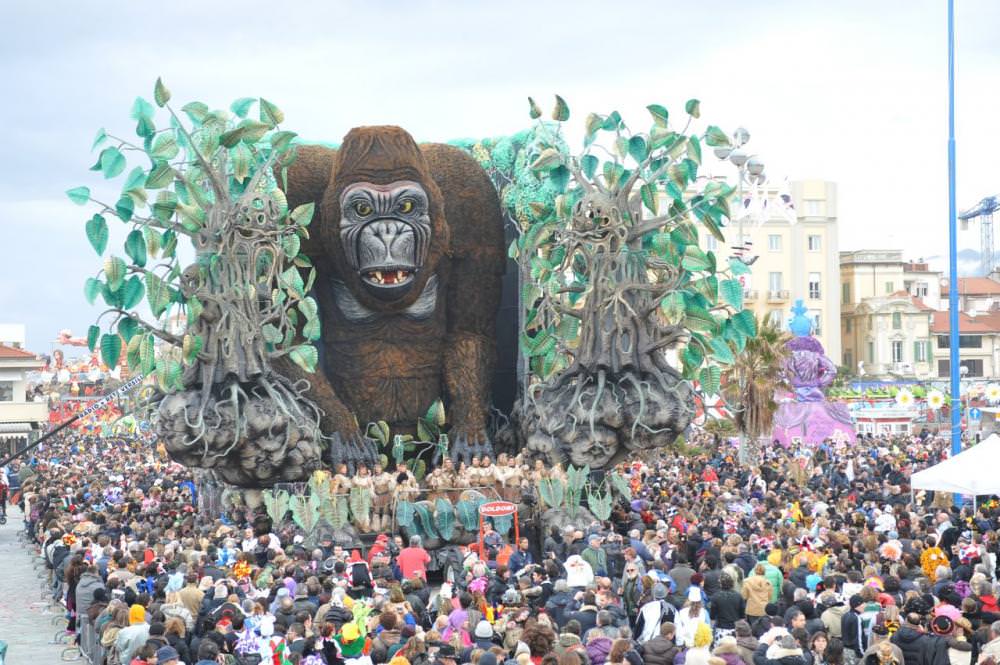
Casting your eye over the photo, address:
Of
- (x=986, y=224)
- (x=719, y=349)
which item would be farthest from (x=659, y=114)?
(x=986, y=224)

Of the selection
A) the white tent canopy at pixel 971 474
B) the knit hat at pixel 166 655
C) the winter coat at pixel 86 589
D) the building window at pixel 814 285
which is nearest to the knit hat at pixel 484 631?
the knit hat at pixel 166 655

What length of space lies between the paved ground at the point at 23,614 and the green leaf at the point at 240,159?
6.98 metres

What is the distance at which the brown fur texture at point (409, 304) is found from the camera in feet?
77.7

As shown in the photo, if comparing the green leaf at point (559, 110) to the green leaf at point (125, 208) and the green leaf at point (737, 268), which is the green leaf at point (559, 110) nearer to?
the green leaf at point (737, 268)

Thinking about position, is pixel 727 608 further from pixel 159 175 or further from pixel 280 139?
pixel 159 175

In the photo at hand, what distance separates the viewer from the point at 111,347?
22594 millimetres

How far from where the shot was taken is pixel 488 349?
2547 centimetres

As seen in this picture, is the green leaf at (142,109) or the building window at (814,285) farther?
the building window at (814,285)

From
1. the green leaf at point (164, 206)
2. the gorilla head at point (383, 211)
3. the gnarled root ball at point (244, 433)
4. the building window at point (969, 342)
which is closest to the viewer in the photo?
the gnarled root ball at point (244, 433)

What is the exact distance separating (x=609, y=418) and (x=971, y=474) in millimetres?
6435

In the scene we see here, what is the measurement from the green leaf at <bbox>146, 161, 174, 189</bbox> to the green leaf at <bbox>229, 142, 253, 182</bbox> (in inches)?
37.3

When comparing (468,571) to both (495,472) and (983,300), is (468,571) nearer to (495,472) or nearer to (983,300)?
(495,472)

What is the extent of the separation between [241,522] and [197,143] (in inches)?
231

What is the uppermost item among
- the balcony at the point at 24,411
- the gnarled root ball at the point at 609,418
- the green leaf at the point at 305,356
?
the green leaf at the point at 305,356
